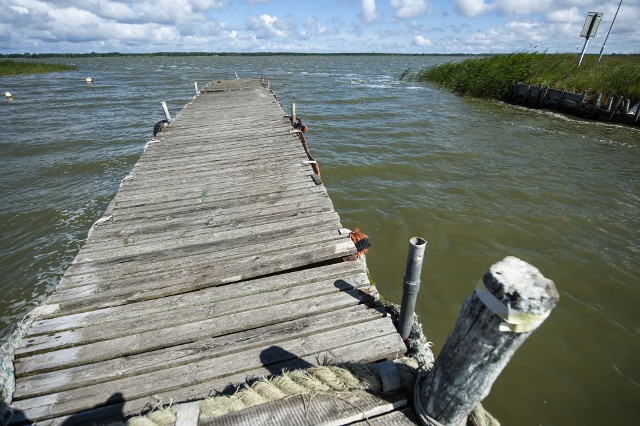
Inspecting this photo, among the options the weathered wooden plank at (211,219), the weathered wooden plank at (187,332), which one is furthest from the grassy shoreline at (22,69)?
the weathered wooden plank at (187,332)

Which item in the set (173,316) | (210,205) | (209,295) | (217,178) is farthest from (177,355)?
(217,178)

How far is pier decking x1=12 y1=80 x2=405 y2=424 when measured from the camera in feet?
8.74

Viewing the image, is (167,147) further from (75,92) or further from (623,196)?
(75,92)

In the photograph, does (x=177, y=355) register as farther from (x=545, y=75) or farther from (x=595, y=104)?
(x=545, y=75)

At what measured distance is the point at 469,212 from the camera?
8008 mm

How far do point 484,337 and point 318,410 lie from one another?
133 cm

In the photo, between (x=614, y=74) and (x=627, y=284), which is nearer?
(x=627, y=284)

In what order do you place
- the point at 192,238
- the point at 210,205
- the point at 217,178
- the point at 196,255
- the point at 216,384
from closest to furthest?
the point at 216,384
the point at 196,255
the point at 192,238
the point at 210,205
the point at 217,178

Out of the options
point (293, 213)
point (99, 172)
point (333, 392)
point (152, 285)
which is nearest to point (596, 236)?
point (293, 213)

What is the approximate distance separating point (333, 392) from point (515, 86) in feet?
86.5

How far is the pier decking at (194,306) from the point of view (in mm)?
2664

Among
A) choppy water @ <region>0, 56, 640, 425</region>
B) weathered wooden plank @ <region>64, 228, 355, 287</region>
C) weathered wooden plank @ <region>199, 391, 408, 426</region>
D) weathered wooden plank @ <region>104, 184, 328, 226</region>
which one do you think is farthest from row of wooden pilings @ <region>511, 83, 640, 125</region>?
weathered wooden plank @ <region>199, 391, 408, 426</region>

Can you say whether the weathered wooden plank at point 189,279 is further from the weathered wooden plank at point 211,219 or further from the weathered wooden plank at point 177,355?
the weathered wooden plank at point 211,219

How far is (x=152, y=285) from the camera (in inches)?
143
